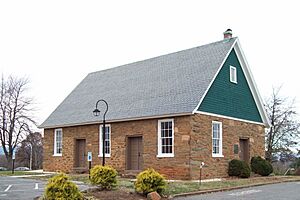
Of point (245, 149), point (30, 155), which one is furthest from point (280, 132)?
point (30, 155)

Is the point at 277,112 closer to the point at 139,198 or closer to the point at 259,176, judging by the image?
the point at 259,176

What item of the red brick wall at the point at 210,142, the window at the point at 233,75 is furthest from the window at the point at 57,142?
the window at the point at 233,75

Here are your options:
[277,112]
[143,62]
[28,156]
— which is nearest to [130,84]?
[143,62]

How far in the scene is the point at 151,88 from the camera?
24.1 metres

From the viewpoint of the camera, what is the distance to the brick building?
20.5m

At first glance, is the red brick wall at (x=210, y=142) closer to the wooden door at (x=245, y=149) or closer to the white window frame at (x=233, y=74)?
the wooden door at (x=245, y=149)

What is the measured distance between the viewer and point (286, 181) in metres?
21.6

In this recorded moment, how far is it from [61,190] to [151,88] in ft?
42.1

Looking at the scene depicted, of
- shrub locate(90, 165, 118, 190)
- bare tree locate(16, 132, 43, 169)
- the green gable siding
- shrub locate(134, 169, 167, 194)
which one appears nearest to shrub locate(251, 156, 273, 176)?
the green gable siding

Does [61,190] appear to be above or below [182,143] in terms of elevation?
below

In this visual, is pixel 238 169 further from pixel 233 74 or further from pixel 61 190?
pixel 61 190

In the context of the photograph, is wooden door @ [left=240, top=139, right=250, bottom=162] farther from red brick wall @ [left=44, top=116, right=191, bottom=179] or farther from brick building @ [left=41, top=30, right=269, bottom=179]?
red brick wall @ [left=44, top=116, right=191, bottom=179]

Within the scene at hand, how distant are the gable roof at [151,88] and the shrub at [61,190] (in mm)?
8875

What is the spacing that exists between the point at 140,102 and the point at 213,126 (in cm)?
437
